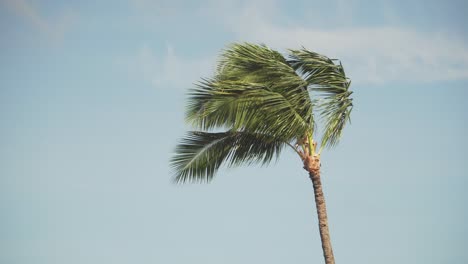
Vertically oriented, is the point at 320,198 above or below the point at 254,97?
below

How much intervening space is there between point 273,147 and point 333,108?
66.0 inches

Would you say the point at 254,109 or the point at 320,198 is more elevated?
the point at 254,109

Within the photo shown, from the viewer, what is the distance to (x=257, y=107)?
2128 cm

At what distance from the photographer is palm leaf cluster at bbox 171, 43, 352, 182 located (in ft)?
69.9

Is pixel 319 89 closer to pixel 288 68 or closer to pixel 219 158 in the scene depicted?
pixel 288 68

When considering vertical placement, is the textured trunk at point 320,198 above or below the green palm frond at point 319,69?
below

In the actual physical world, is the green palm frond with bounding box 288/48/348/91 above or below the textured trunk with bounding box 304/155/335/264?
above

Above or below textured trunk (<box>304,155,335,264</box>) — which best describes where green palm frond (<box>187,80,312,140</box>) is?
above

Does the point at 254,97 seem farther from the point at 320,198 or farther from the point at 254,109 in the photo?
the point at 320,198

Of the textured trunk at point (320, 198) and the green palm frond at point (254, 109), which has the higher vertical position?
the green palm frond at point (254, 109)

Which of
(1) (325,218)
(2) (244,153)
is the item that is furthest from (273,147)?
(1) (325,218)

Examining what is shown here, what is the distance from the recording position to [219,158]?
2241 cm

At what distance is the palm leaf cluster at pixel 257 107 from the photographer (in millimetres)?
21312

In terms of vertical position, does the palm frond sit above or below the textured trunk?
above
